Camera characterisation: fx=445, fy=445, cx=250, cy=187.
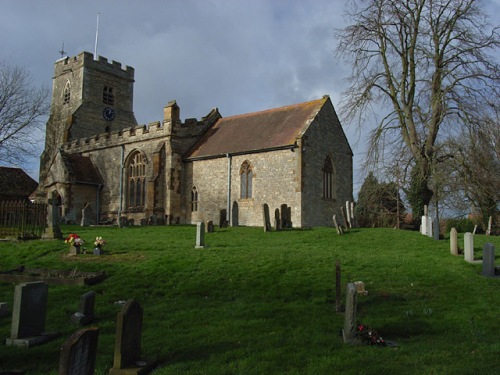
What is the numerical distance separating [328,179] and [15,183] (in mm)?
26789

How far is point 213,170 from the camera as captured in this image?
86.5 feet

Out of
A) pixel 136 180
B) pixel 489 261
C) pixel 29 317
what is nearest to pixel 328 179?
pixel 136 180

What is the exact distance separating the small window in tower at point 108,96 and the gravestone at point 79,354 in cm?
4044

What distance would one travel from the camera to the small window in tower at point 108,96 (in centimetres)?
4178

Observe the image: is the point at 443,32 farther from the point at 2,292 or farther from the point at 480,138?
the point at 2,292

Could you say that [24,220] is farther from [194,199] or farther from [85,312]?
[194,199]

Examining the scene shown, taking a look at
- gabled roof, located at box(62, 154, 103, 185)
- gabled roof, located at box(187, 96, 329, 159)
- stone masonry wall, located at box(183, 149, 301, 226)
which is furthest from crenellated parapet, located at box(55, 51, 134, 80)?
stone masonry wall, located at box(183, 149, 301, 226)

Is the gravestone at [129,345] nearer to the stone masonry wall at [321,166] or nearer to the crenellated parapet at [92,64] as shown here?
the stone masonry wall at [321,166]

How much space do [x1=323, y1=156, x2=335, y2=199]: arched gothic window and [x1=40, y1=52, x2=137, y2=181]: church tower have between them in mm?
22373

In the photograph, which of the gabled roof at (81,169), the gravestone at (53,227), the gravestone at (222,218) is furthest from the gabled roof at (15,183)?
the gravestone at (222,218)

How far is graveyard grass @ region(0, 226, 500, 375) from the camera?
553cm

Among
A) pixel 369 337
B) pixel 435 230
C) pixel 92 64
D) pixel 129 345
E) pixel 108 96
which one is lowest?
pixel 369 337

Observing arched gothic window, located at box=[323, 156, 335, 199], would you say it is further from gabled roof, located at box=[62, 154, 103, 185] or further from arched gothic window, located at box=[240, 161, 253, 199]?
gabled roof, located at box=[62, 154, 103, 185]

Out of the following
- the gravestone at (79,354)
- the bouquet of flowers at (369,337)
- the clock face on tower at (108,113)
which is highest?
the clock face on tower at (108,113)
